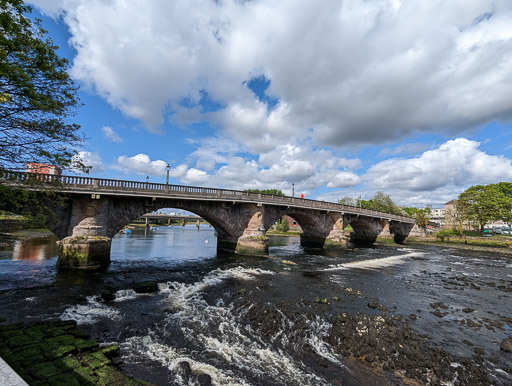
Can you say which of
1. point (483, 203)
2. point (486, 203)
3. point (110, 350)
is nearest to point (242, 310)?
point (110, 350)

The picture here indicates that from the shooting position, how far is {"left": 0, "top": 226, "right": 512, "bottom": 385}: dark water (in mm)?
6784

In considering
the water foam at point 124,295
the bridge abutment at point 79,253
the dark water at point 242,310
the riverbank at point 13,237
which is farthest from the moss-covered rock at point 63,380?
the bridge abutment at point 79,253

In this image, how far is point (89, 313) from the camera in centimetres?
992

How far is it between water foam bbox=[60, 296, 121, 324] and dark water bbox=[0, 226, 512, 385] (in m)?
0.04

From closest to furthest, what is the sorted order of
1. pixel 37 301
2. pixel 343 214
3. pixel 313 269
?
1. pixel 37 301
2. pixel 313 269
3. pixel 343 214

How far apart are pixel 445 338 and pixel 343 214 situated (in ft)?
106

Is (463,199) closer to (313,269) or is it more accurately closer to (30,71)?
(313,269)

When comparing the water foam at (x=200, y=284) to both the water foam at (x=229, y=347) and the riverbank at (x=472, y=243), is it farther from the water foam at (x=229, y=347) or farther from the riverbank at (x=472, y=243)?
the riverbank at (x=472, y=243)

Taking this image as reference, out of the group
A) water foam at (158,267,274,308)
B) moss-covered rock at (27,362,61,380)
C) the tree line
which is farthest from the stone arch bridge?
the tree line

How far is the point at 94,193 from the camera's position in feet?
57.4

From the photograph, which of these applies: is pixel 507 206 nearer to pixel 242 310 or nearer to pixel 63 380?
pixel 242 310

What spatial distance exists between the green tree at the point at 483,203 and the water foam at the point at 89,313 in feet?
224

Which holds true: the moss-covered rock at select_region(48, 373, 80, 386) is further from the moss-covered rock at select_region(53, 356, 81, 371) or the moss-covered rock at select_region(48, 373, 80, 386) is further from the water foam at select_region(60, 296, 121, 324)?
the water foam at select_region(60, 296, 121, 324)

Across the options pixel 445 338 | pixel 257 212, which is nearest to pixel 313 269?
pixel 257 212
